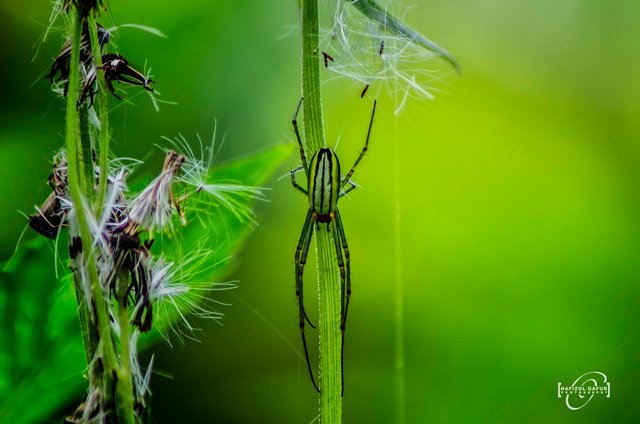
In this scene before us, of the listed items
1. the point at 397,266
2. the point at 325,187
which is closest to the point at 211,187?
the point at 325,187

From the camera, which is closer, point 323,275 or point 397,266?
point 323,275

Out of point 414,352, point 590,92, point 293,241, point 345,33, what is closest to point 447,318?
point 414,352

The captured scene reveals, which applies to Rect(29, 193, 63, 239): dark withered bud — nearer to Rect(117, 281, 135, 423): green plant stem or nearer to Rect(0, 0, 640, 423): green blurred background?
Rect(117, 281, 135, 423): green plant stem

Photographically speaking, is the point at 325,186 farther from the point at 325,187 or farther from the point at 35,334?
the point at 35,334

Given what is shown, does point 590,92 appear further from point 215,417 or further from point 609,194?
point 215,417

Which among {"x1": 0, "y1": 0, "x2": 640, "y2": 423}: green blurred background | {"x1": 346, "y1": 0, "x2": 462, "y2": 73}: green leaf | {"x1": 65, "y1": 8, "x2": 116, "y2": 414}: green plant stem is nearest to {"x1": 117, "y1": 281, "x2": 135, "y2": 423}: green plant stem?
{"x1": 65, "y1": 8, "x2": 116, "y2": 414}: green plant stem

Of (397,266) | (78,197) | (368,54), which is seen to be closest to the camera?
(78,197)

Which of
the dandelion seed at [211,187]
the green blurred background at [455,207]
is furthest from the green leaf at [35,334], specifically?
the green blurred background at [455,207]
